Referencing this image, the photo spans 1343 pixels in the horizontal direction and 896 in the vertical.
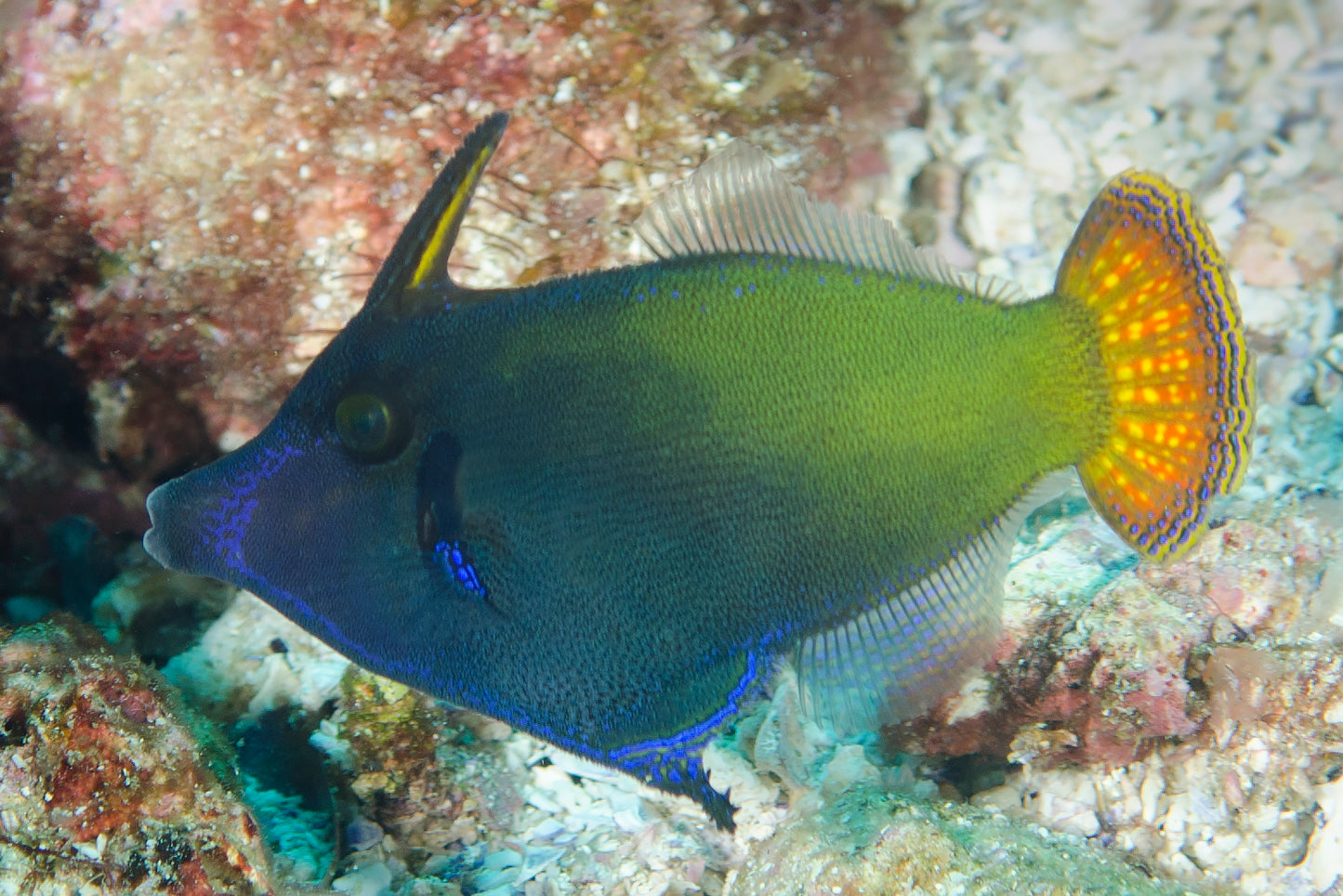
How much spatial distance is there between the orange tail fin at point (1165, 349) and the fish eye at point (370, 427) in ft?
4.40

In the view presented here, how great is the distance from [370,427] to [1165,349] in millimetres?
1534

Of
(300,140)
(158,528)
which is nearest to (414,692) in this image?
(158,528)

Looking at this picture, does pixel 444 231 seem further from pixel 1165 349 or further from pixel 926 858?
pixel 926 858

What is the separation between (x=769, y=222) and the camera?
60.4 inches

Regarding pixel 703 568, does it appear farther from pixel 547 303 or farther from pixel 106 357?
pixel 106 357

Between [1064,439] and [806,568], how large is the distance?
56cm

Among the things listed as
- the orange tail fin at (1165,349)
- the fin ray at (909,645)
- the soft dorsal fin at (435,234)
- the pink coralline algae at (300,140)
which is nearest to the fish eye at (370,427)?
the soft dorsal fin at (435,234)

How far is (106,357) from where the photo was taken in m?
2.88

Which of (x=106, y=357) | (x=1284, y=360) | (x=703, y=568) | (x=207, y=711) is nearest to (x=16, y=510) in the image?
(x=106, y=357)

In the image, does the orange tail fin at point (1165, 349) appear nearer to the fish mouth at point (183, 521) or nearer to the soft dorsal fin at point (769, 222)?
the soft dorsal fin at point (769, 222)

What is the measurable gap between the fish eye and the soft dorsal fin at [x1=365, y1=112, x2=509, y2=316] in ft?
0.62

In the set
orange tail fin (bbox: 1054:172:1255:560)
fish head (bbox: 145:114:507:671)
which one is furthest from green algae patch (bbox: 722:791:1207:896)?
fish head (bbox: 145:114:507:671)

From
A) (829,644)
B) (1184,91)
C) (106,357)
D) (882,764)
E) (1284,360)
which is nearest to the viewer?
(829,644)

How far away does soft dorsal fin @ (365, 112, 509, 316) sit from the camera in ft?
4.60
